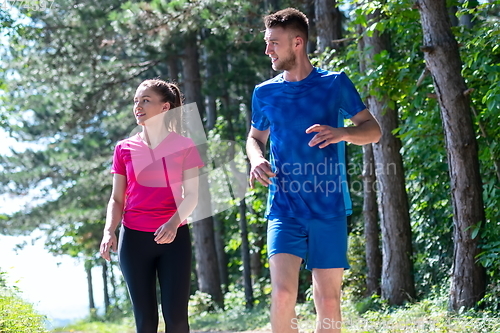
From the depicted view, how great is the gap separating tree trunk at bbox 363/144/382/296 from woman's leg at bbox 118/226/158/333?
7.37m

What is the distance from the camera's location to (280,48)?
3943mm

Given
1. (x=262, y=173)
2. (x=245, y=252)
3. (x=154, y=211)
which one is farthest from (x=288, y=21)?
(x=245, y=252)

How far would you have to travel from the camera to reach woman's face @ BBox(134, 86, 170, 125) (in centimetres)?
446

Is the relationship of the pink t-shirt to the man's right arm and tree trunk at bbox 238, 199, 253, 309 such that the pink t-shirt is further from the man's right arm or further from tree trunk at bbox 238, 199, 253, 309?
tree trunk at bbox 238, 199, 253, 309

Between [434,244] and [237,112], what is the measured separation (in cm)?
1148

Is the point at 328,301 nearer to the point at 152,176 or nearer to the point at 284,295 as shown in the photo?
the point at 284,295

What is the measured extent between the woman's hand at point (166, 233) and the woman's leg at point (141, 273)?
15 centimetres

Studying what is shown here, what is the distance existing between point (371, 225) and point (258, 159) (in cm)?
792

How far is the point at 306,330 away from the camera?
9.44 meters

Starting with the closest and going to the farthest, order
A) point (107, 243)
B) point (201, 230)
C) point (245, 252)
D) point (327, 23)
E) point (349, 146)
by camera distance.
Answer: point (107, 243) → point (327, 23) → point (349, 146) → point (245, 252) → point (201, 230)

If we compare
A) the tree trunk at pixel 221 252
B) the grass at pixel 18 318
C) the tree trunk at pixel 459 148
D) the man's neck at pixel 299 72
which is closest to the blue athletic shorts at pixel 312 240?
the man's neck at pixel 299 72

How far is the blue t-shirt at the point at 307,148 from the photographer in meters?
3.79

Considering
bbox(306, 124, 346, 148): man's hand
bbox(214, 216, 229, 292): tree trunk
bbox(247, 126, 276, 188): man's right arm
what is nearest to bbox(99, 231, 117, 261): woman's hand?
bbox(247, 126, 276, 188): man's right arm

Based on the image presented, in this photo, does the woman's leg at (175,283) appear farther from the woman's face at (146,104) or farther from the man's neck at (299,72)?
the man's neck at (299,72)
